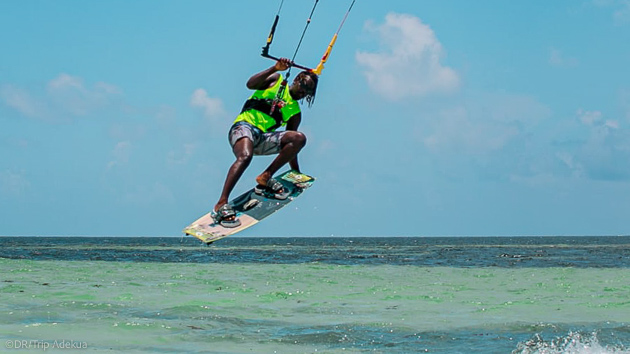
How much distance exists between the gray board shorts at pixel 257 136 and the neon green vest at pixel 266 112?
0.08 metres

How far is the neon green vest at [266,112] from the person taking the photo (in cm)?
970

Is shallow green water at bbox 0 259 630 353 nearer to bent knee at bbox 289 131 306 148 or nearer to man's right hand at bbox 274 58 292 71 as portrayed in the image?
bent knee at bbox 289 131 306 148

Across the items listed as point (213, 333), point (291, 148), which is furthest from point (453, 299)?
point (291, 148)

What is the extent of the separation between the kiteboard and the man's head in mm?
1519

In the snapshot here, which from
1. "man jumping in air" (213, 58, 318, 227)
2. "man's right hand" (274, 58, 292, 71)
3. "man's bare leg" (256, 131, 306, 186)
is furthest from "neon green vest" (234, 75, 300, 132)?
"man's right hand" (274, 58, 292, 71)

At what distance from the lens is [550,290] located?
1875cm

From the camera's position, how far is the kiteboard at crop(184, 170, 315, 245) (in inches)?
383

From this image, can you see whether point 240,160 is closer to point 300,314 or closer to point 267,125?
point 267,125

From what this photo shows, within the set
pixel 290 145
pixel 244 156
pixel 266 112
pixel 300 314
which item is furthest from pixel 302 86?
pixel 300 314

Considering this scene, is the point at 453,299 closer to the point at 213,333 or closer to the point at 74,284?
the point at 213,333

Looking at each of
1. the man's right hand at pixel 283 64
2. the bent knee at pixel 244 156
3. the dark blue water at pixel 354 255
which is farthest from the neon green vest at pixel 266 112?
the dark blue water at pixel 354 255

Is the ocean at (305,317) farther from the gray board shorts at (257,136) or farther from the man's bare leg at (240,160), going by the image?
the gray board shorts at (257,136)

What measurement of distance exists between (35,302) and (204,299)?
3.12 m

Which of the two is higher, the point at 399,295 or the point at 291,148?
the point at 291,148
